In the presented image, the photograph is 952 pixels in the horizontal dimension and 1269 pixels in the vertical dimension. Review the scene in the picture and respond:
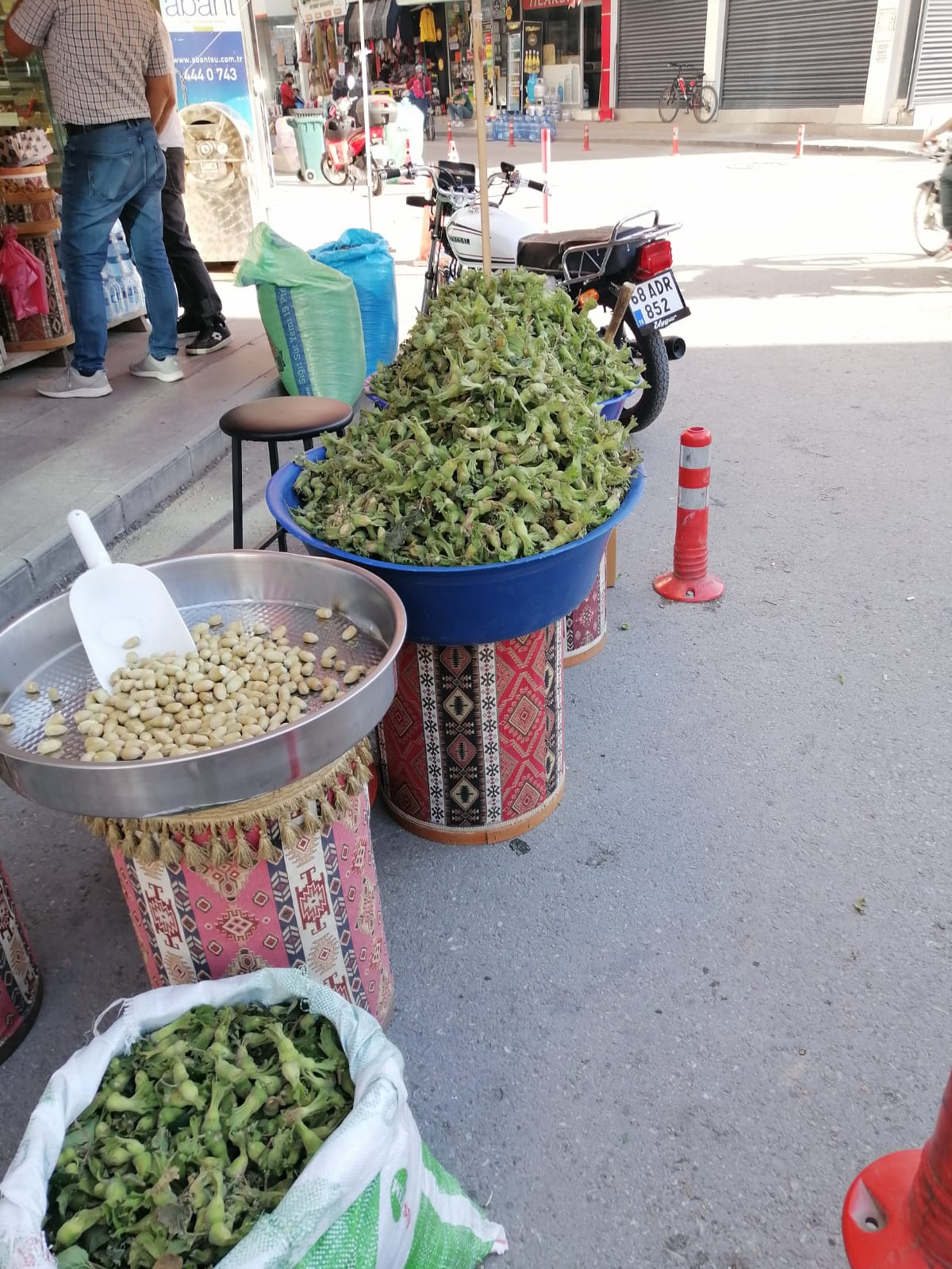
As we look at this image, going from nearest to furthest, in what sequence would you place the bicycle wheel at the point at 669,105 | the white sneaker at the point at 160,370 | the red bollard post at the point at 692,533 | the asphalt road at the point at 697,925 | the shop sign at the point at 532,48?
the asphalt road at the point at 697,925 < the red bollard post at the point at 692,533 < the white sneaker at the point at 160,370 < the bicycle wheel at the point at 669,105 < the shop sign at the point at 532,48

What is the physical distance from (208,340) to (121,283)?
929mm

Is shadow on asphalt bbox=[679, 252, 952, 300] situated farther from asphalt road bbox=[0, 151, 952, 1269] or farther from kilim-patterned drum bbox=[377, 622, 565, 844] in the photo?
kilim-patterned drum bbox=[377, 622, 565, 844]

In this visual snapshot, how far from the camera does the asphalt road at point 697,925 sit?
5.77 feet

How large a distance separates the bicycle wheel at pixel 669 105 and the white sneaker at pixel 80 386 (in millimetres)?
21295

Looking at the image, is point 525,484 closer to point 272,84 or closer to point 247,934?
point 247,934

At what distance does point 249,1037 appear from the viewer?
149cm

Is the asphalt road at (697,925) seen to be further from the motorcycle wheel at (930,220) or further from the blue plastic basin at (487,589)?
the motorcycle wheel at (930,220)

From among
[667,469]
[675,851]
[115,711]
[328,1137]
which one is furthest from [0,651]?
[667,469]

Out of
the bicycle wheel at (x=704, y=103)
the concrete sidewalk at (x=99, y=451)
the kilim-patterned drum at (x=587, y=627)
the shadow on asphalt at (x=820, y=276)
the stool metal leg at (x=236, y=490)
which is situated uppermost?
the bicycle wheel at (x=704, y=103)

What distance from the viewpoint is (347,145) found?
16.6 metres

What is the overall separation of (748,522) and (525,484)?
8.27ft

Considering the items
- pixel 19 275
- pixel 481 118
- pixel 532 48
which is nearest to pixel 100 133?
pixel 19 275

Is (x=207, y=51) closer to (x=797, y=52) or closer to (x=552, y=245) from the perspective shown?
(x=552, y=245)

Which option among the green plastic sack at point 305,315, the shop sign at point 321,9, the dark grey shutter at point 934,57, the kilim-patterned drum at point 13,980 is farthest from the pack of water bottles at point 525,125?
the kilim-patterned drum at point 13,980
